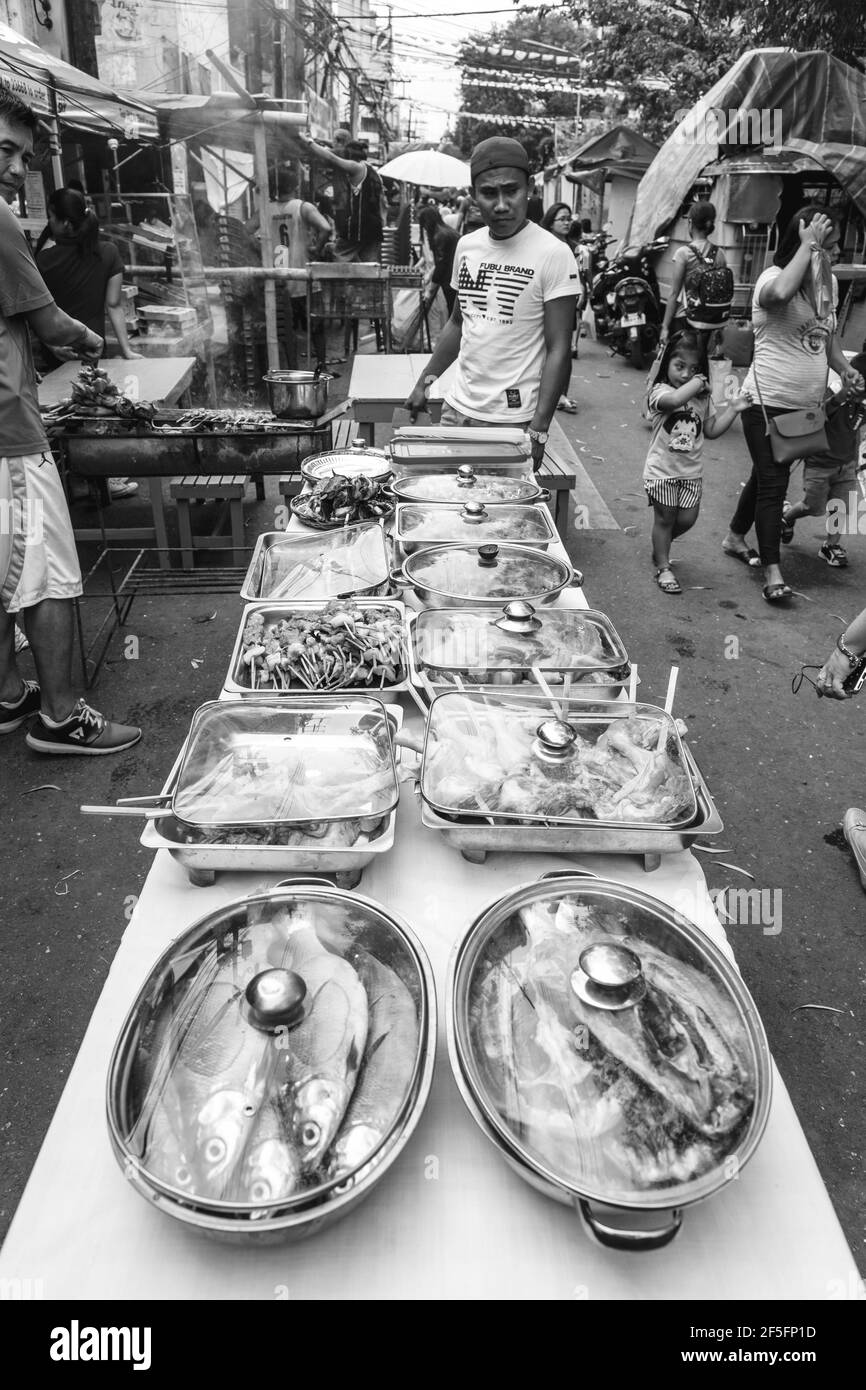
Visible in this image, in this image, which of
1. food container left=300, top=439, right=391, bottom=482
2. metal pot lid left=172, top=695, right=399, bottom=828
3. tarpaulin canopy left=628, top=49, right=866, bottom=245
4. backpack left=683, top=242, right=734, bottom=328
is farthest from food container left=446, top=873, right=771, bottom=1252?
tarpaulin canopy left=628, top=49, right=866, bottom=245

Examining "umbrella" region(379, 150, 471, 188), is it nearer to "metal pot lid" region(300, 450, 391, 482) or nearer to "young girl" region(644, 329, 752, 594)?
"young girl" region(644, 329, 752, 594)

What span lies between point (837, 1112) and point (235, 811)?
1924 millimetres

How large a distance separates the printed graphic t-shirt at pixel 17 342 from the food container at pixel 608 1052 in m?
2.65

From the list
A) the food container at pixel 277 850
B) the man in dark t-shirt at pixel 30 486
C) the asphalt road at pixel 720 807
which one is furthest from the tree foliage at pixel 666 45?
the food container at pixel 277 850

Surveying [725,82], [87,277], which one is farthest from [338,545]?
[725,82]

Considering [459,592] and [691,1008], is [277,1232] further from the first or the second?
[459,592]

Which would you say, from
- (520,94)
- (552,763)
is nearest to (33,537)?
(552,763)

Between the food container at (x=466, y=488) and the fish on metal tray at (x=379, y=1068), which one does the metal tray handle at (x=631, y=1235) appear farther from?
the food container at (x=466, y=488)

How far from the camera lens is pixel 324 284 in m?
10.2

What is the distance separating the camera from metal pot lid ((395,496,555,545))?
278 cm

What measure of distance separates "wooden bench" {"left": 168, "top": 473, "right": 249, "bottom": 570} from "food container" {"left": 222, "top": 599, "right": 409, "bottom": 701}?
2783mm

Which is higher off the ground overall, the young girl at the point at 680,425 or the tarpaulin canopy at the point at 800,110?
the tarpaulin canopy at the point at 800,110

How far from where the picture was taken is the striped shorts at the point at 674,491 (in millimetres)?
4918

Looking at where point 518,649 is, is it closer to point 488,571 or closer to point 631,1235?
point 488,571
